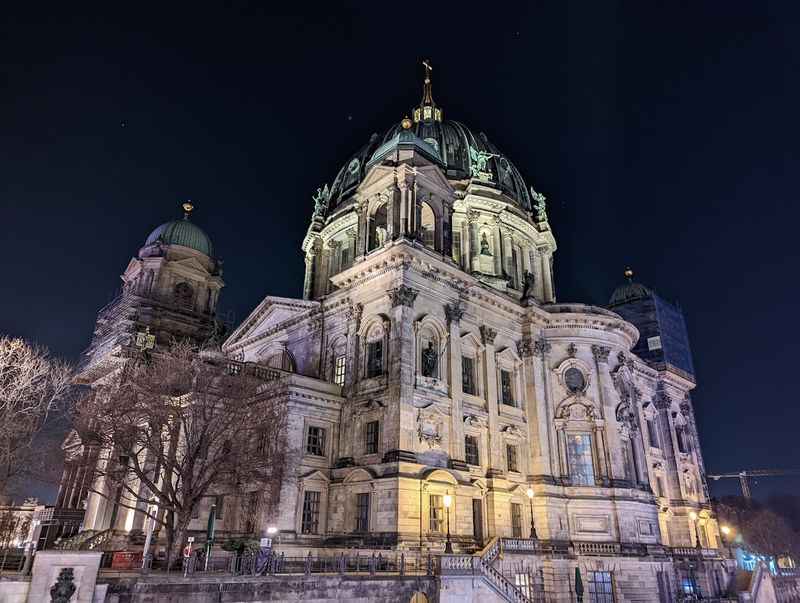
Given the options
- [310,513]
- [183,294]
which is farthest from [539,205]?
[310,513]

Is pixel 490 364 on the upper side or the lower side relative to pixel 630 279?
lower

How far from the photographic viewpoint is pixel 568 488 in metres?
36.4

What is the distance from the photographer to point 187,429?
1112 inches

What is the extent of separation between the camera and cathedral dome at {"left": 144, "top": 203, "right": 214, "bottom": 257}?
57719 millimetres

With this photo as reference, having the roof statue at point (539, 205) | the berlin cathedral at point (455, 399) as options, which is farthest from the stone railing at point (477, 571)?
the roof statue at point (539, 205)

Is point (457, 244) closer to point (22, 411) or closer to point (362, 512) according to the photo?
point (362, 512)

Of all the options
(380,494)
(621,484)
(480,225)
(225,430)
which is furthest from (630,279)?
(225,430)

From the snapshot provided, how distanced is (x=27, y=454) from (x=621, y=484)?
108 feet

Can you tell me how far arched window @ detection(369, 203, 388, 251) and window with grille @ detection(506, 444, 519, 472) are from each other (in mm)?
15354

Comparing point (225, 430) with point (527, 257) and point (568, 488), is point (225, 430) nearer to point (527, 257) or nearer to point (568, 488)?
point (568, 488)

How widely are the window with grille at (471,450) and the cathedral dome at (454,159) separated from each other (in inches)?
945

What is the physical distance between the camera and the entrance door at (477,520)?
31786 millimetres

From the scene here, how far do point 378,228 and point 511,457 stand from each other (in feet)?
56.0

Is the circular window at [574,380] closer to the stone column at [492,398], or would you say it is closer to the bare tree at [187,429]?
the stone column at [492,398]
